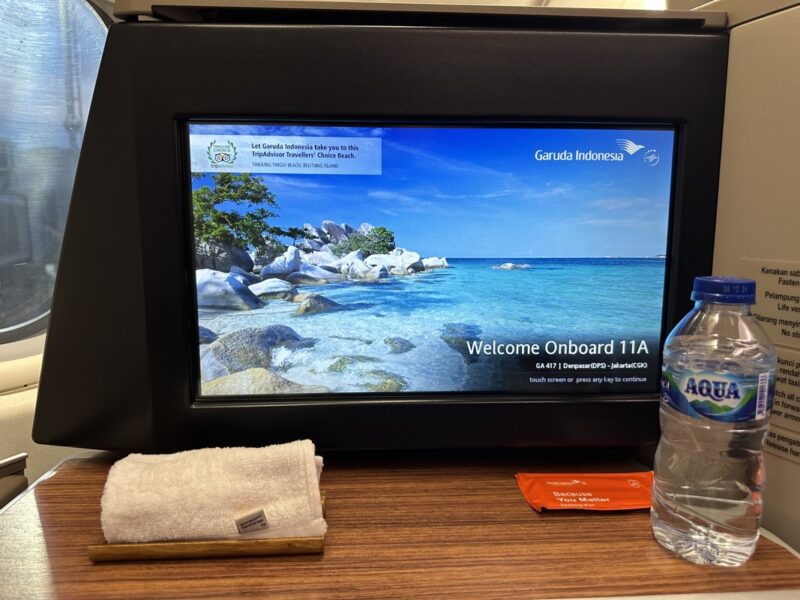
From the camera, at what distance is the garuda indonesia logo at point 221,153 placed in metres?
0.77

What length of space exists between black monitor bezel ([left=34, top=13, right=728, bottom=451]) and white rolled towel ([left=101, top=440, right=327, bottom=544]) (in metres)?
0.14

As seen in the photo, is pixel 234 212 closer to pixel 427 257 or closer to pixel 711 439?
pixel 427 257

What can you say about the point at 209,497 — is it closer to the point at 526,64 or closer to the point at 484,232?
the point at 484,232

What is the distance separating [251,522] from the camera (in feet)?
2.12

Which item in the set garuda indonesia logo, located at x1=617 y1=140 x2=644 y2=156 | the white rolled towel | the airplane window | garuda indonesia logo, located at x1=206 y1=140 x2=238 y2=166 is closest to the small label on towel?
the white rolled towel

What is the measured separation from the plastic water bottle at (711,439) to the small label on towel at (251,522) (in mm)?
520

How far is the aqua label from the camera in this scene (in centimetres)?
59

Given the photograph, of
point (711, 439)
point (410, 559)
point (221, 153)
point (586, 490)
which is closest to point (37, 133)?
point (221, 153)

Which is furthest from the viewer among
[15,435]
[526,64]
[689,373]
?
[15,435]

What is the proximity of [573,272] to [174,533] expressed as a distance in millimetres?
677

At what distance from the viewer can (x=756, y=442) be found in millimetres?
704

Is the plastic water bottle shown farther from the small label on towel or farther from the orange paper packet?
the small label on towel

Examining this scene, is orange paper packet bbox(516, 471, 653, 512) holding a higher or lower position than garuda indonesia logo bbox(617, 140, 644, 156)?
lower

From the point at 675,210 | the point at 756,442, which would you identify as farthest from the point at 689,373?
the point at 675,210
